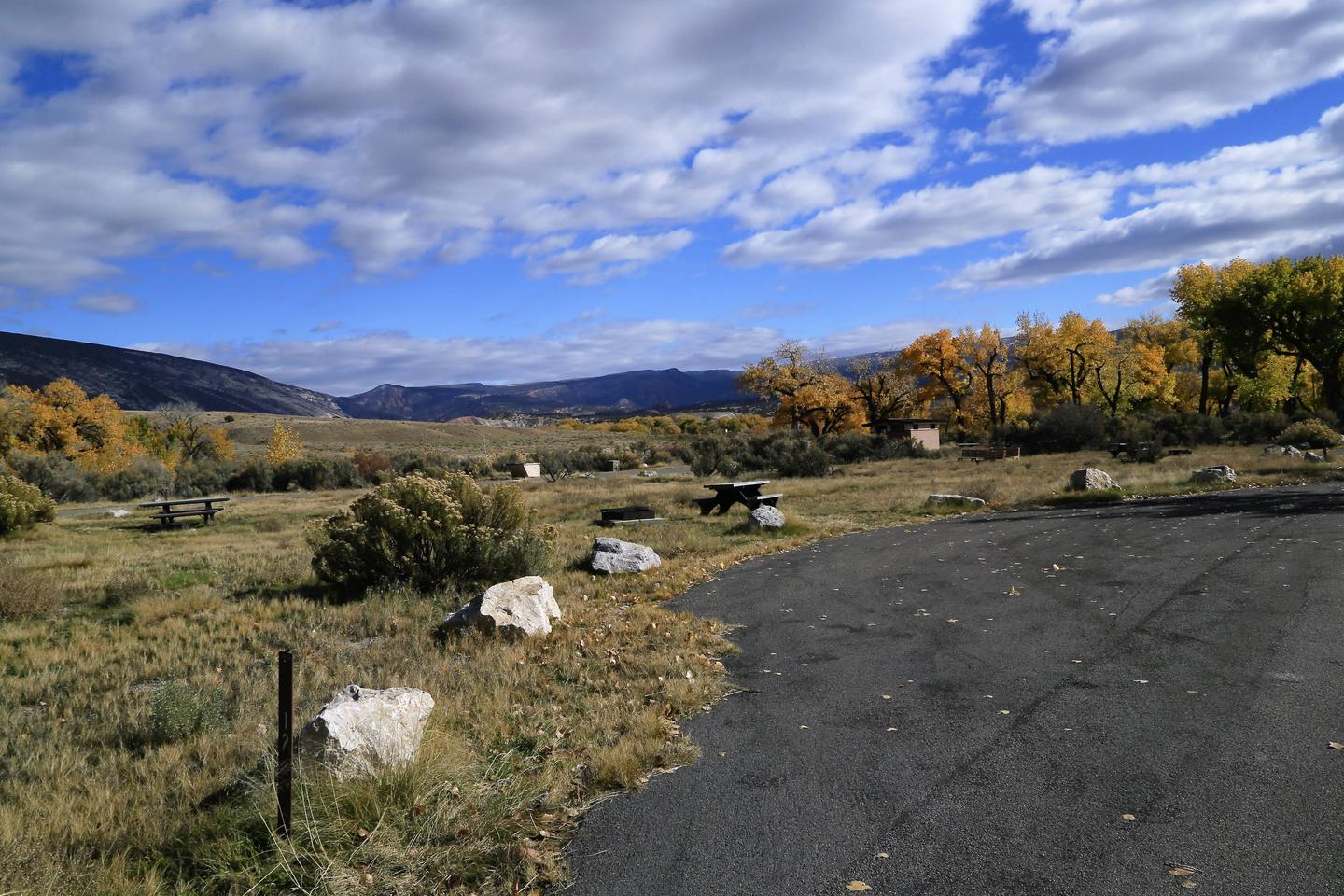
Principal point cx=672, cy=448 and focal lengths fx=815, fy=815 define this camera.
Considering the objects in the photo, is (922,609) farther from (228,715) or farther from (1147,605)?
(228,715)

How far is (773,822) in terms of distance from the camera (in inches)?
158

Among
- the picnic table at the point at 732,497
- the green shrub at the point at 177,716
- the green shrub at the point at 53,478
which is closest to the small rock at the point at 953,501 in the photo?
the picnic table at the point at 732,497

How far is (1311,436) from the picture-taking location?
29406mm

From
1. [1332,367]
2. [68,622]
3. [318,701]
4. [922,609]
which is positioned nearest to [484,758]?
[318,701]

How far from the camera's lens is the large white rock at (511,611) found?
7762 mm

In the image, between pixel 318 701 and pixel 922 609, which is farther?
pixel 922 609

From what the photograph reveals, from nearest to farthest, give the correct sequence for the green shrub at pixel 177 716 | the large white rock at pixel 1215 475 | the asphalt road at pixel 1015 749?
the asphalt road at pixel 1015 749
the green shrub at pixel 177 716
the large white rock at pixel 1215 475

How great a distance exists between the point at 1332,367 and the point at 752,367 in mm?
31214

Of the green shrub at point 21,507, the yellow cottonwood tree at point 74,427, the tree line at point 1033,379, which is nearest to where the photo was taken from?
the green shrub at point 21,507

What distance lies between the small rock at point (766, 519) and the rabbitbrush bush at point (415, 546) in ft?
19.2

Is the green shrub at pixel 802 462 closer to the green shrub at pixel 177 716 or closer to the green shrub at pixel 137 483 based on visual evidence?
the green shrub at pixel 137 483

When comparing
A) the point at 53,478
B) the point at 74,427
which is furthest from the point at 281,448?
the point at 53,478

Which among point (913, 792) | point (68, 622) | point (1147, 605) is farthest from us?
point (68, 622)

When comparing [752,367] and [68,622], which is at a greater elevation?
[752,367]
